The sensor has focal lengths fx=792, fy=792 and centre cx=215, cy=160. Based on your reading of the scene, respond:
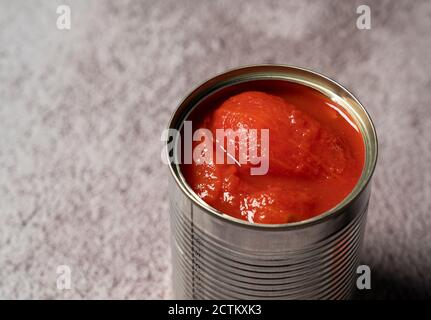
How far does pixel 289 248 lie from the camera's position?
3.53 ft

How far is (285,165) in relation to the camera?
1.13 meters

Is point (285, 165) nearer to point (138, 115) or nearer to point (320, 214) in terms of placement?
point (320, 214)

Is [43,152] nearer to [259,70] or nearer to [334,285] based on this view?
[259,70]

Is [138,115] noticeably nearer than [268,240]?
No

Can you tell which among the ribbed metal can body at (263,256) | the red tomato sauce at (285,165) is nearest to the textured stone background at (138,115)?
the ribbed metal can body at (263,256)

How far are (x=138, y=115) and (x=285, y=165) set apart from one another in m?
0.60

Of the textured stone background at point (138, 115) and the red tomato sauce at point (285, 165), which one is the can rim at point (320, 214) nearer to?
the red tomato sauce at point (285, 165)

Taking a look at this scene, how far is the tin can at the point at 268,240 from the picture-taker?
106 cm

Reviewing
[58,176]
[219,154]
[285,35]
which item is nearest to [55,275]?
[58,176]

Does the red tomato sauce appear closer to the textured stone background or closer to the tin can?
the tin can

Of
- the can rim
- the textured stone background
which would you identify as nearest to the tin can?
the can rim

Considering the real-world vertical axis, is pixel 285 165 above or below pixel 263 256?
above

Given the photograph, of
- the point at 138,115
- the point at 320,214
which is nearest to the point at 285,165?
the point at 320,214
